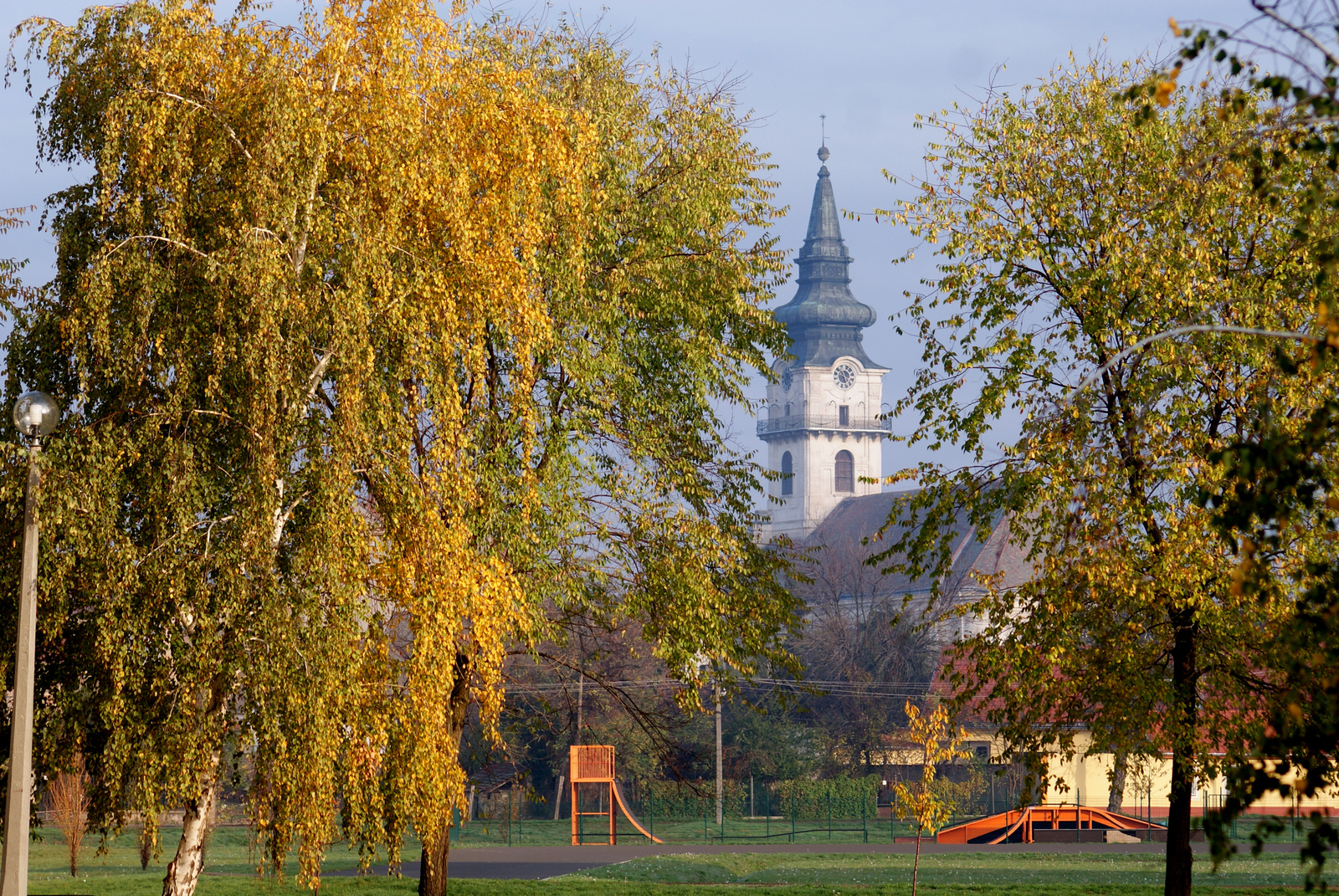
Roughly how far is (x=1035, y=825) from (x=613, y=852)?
12744 mm

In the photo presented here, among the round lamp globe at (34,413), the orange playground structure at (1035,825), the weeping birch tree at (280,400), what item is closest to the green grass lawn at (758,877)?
the orange playground structure at (1035,825)

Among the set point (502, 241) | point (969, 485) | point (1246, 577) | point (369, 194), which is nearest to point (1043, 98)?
point (969, 485)

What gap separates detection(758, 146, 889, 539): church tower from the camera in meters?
163

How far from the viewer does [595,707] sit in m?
56.1

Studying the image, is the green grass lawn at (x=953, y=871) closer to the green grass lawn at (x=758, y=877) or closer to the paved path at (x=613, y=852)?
the green grass lawn at (x=758, y=877)

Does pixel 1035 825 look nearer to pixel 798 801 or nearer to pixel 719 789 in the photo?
pixel 719 789

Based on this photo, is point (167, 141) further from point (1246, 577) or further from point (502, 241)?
point (1246, 577)

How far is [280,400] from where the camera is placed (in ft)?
43.3

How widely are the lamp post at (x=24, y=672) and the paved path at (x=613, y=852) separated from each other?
66.9 ft

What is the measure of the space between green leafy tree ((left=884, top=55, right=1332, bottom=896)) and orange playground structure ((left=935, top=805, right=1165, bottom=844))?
25610 mm

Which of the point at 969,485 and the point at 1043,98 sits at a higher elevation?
the point at 1043,98

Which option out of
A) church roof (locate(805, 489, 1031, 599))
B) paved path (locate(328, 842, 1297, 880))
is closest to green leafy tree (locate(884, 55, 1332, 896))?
paved path (locate(328, 842, 1297, 880))

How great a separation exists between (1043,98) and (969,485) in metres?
5.32

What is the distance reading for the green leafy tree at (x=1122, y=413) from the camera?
16.1 meters
